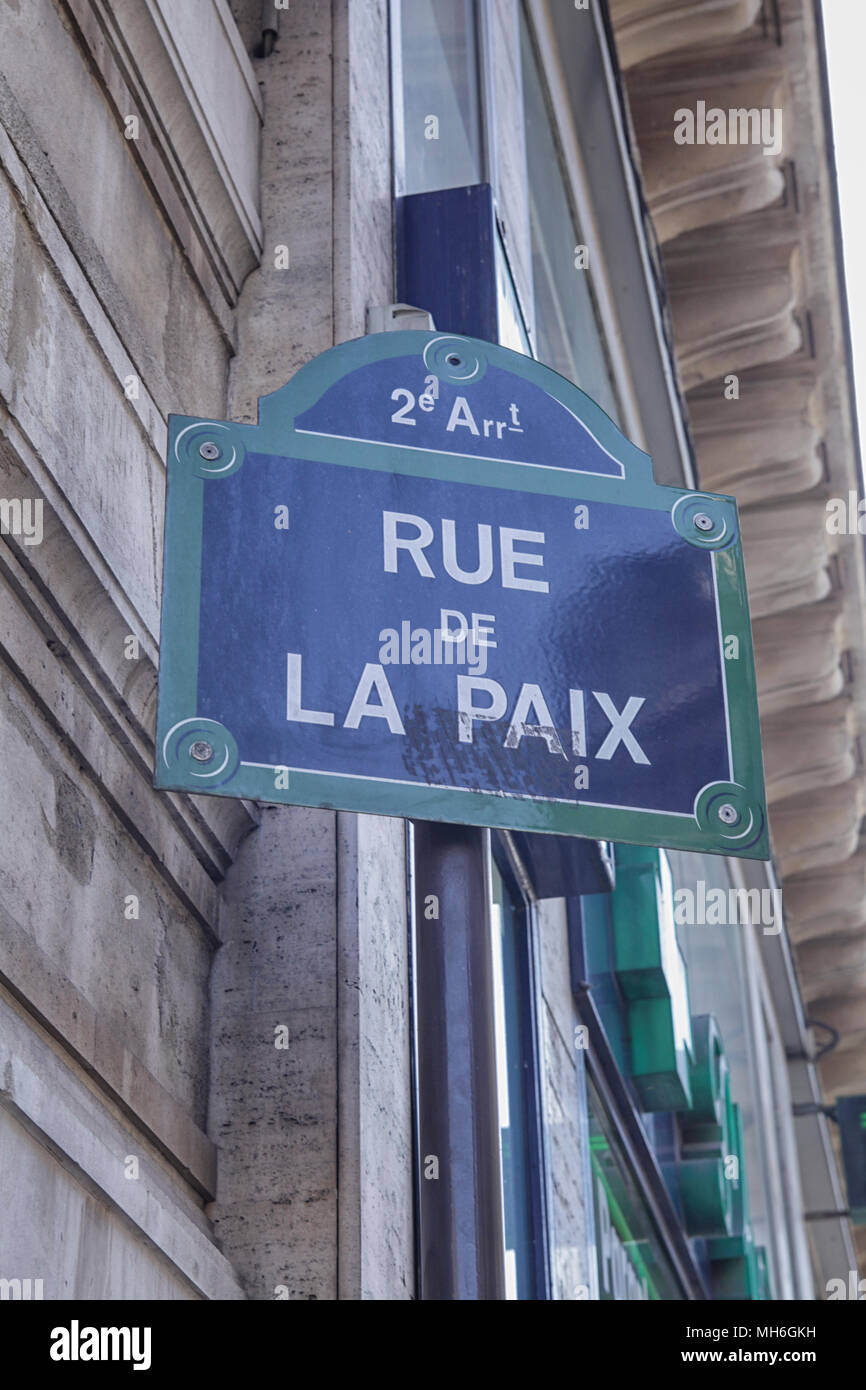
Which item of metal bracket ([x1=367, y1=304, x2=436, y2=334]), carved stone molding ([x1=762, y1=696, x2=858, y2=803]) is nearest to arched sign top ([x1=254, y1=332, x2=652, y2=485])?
metal bracket ([x1=367, y1=304, x2=436, y2=334])

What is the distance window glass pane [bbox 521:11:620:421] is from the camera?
7520 millimetres

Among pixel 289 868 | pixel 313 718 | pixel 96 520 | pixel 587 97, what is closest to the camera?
pixel 313 718

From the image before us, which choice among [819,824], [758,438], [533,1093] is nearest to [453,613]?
[533,1093]

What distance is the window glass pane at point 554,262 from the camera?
7520 millimetres

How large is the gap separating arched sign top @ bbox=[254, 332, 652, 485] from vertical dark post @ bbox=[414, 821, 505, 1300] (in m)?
0.59

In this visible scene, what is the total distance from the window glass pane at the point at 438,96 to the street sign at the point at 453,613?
2.31 metres

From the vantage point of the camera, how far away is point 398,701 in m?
2.60

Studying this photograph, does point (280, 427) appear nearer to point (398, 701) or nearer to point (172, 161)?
point (398, 701)

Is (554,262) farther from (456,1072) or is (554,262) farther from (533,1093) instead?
(456,1072)

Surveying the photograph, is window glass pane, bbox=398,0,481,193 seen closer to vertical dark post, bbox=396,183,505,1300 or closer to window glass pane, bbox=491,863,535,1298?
window glass pane, bbox=491,863,535,1298

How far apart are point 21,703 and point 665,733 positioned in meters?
0.94

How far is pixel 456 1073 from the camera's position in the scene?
8.29ft

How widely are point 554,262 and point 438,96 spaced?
220 cm
